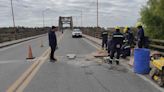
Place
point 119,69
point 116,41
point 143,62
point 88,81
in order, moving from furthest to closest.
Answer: point 116,41 → point 119,69 → point 143,62 → point 88,81

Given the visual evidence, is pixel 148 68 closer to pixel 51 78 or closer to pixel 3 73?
pixel 51 78

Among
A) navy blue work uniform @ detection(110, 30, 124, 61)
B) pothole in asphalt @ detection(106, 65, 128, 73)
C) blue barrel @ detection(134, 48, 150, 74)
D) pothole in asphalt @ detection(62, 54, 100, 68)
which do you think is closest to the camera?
blue barrel @ detection(134, 48, 150, 74)

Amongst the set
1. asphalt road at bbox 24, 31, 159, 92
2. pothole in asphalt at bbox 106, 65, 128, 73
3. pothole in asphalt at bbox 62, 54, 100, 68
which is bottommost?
pothole in asphalt at bbox 62, 54, 100, 68

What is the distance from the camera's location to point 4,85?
29.7ft

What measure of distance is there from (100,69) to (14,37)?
117ft

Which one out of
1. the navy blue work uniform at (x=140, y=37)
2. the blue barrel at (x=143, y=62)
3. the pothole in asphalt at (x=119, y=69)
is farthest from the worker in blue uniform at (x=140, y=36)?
the blue barrel at (x=143, y=62)

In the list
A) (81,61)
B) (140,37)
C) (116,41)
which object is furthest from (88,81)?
(140,37)

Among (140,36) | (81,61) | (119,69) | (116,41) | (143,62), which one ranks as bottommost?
(81,61)

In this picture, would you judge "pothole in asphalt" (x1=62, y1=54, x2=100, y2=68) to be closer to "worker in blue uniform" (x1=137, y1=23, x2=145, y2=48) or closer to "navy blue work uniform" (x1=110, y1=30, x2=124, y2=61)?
"navy blue work uniform" (x1=110, y1=30, x2=124, y2=61)

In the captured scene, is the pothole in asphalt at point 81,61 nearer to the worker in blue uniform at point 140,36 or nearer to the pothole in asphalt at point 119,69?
the pothole in asphalt at point 119,69

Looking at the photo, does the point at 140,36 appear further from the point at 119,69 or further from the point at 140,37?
the point at 119,69

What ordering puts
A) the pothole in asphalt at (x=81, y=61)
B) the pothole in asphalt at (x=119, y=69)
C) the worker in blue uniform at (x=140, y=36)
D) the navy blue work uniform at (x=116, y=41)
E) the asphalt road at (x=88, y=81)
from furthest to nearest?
the worker in blue uniform at (x=140, y=36) → the pothole in asphalt at (x=81, y=61) → the navy blue work uniform at (x=116, y=41) → the pothole in asphalt at (x=119, y=69) → the asphalt road at (x=88, y=81)

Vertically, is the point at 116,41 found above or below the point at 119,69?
above

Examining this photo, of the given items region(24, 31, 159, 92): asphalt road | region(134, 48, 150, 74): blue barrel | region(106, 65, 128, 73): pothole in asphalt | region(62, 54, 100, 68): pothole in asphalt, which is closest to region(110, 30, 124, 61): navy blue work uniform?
region(106, 65, 128, 73): pothole in asphalt
